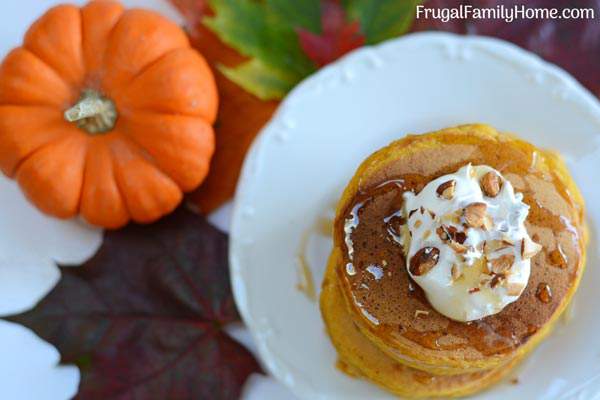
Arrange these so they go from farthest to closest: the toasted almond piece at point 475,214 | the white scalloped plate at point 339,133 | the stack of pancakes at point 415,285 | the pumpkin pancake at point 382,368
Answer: the white scalloped plate at point 339,133
the pumpkin pancake at point 382,368
the stack of pancakes at point 415,285
the toasted almond piece at point 475,214

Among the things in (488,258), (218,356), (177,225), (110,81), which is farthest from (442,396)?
(110,81)

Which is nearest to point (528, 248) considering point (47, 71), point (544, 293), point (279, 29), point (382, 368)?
point (544, 293)

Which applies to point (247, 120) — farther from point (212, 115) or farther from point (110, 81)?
point (110, 81)

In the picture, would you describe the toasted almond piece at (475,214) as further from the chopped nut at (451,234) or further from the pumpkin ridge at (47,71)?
the pumpkin ridge at (47,71)

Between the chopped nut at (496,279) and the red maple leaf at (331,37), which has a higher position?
the red maple leaf at (331,37)

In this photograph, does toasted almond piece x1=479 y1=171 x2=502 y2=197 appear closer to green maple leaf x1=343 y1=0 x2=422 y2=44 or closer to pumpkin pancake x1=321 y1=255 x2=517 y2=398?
pumpkin pancake x1=321 y1=255 x2=517 y2=398

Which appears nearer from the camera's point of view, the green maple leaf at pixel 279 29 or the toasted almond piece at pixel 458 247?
the toasted almond piece at pixel 458 247

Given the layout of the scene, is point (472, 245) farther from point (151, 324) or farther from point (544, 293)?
point (151, 324)

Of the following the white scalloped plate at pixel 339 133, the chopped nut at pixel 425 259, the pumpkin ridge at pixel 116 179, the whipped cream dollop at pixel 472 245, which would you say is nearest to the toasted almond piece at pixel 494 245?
the whipped cream dollop at pixel 472 245
